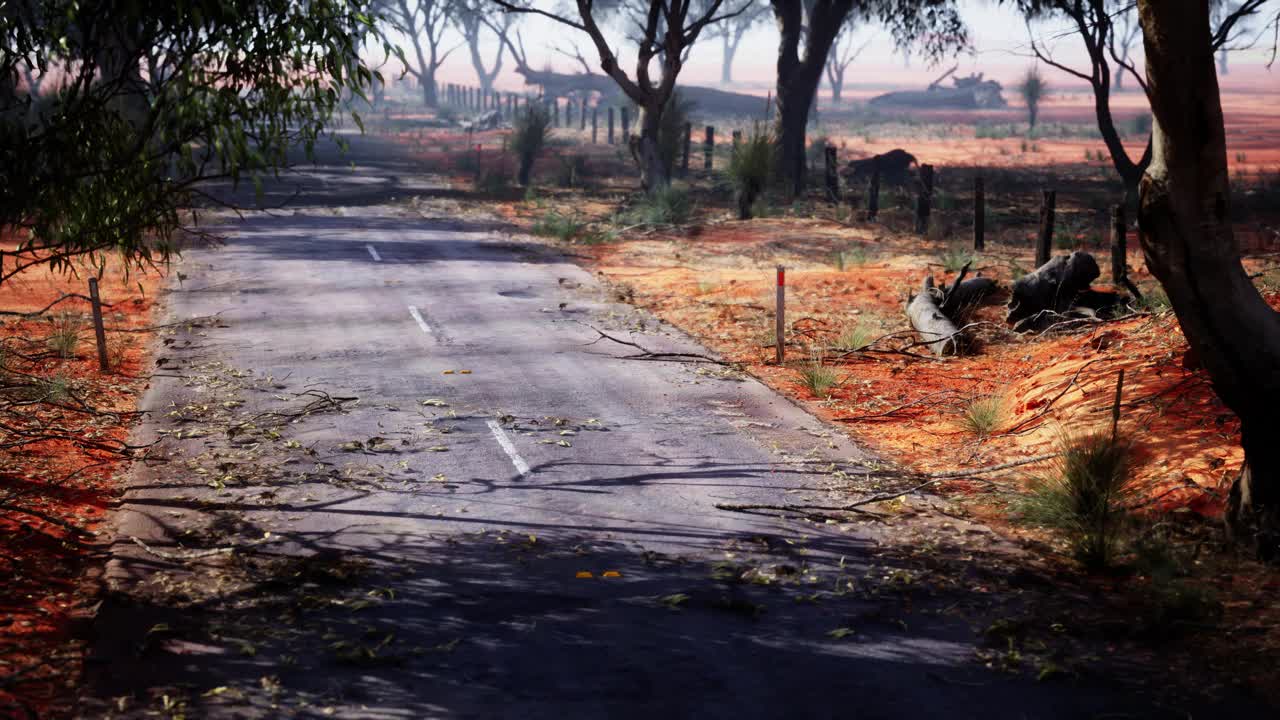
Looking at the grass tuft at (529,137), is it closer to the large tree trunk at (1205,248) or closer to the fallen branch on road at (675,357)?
the fallen branch on road at (675,357)

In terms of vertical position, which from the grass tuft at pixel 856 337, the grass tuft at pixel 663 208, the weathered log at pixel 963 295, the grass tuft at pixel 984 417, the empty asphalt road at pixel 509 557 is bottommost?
the empty asphalt road at pixel 509 557

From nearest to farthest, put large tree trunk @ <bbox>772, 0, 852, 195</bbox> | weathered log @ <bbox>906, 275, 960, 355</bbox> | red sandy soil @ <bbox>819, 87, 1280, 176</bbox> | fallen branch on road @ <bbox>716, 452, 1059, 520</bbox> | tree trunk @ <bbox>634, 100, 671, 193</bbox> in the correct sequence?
1. fallen branch on road @ <bbox>716, 452, 1059, 520</bbox>
2. weathered log @ <bbox>906, 275, 960, 355</bbox>
3. tree trunk @ <bbox>634, 100, 671, 193</bbox>
4. large tree trunk @ <bbox>772, 0, 852, 195</bbox>
5. red sandy soil @ <bbox>819, 87, 1280, 176</bbox>

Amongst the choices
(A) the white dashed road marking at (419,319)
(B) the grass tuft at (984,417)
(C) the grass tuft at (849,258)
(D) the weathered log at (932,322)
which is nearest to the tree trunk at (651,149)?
(C) the grass tuft at (849,258)

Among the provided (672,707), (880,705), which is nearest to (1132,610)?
(880,705)

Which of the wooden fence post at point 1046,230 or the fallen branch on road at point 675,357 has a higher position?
the wooden fence post at point 1046,230

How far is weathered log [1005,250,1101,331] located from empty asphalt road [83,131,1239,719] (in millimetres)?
4239

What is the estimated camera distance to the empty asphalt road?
547 centimetres

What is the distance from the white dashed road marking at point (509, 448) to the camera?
29.8 feet

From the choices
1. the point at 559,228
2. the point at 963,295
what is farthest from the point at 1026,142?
the point at 963,295

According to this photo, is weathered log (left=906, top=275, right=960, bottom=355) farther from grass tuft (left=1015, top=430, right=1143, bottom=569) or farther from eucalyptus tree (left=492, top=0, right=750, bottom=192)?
eucalyptus tree (left=492, top=0, right=750, bottom=192)

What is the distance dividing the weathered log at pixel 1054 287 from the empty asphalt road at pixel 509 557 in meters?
4.24

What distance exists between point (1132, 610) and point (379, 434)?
624 cm

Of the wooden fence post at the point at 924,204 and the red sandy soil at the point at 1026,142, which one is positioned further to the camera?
the red sandy soil at the point at 1026,142

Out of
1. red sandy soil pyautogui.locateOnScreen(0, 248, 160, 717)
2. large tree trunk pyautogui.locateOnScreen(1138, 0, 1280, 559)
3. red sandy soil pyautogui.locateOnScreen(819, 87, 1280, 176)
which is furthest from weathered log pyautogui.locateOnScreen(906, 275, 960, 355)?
red sandy soil pyautogui.locateOnScreen(819, 87, 1280, 176)
